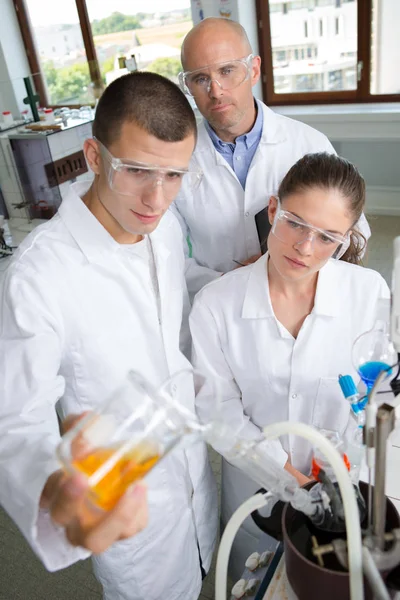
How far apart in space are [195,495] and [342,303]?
74 cm

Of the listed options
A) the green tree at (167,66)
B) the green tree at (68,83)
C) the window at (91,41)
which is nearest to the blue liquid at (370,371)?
the window at (91,41)

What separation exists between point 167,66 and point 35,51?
173 centimetres

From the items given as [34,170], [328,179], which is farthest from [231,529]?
[34,170]

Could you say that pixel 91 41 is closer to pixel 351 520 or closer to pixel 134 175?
pixel 134 175

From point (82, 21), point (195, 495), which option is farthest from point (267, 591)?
point (82, 21)

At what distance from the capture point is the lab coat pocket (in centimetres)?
135

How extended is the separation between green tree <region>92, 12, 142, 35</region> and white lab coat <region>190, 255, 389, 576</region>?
188 inches

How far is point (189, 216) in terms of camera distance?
→ 1.90 m

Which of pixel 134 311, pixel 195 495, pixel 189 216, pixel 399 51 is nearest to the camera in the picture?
pixel 134 311

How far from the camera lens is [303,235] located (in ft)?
4.11

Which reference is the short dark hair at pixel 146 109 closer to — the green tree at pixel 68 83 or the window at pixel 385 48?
the window at pixel 385 48

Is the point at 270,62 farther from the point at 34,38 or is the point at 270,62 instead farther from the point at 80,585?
the point at 80,585

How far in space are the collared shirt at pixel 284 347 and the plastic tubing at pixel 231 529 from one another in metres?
0.46

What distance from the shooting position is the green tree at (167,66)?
527cm
